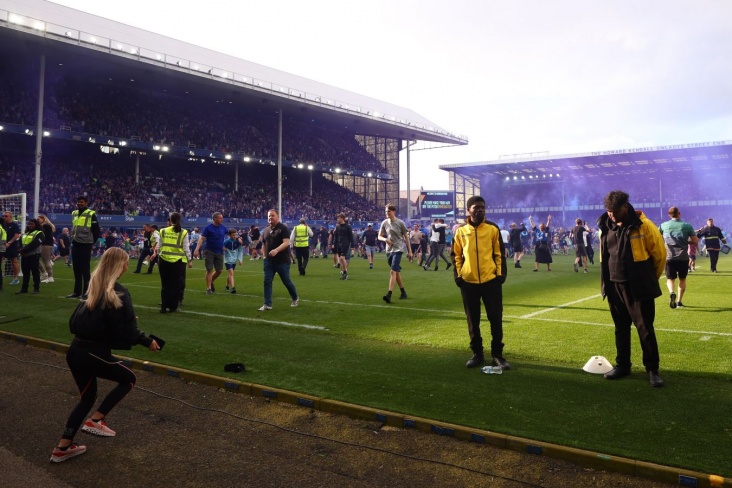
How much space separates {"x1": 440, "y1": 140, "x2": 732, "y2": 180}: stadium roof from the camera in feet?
171

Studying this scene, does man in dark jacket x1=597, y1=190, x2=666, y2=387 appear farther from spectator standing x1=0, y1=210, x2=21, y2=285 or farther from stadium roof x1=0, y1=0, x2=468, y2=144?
stadium roof x1=0, y1=0, x2=468, y2=144

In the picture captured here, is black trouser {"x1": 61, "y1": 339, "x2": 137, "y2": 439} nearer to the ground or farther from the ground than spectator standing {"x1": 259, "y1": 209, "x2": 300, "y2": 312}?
nearer to the ground

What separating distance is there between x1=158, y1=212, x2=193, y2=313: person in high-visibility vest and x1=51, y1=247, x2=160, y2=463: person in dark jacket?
19.2 ft

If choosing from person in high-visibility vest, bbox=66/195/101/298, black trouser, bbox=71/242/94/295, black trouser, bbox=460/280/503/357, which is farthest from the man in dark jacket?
black trouser, bbox=71/242/94/295

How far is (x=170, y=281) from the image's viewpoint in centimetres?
993

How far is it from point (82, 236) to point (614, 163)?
57777 mm

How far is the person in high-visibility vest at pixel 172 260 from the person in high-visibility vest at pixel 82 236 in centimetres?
202

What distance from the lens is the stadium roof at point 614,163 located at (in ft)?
171

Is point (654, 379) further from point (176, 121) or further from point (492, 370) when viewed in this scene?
point (176, 121)

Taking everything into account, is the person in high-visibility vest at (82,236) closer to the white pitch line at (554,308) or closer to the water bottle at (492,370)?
A: the white pitch line at (554,308)

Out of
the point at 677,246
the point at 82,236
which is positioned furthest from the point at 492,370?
the point at 82,236

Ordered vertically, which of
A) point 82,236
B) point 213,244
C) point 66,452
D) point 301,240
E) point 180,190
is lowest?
point 66,452

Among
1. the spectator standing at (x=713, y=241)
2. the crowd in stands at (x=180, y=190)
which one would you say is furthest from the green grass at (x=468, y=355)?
the crowd in stands at (x=180, y=190)

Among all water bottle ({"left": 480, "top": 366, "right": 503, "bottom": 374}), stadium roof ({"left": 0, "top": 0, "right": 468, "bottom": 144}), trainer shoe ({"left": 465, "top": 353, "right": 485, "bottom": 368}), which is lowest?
water bottle ({"left": 480, "top": 366, "right": 503, "bottom": 374})
